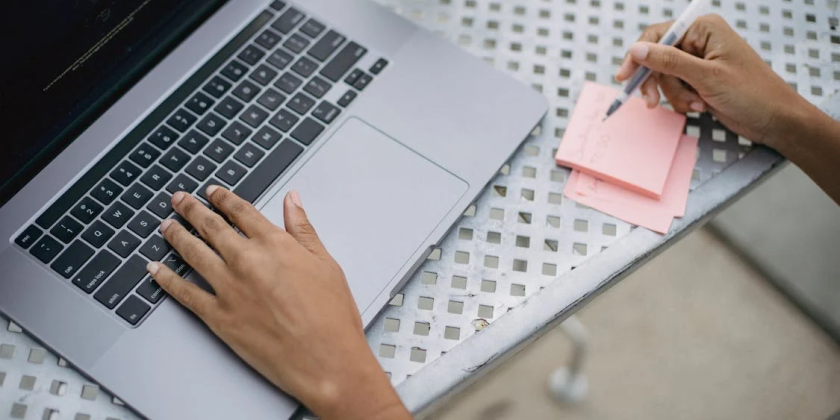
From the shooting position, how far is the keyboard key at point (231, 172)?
63cm

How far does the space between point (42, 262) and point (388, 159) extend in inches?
11.5

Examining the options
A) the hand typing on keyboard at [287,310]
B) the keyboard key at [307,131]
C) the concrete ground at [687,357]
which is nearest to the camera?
the hand typing on keyboard at [287,310]

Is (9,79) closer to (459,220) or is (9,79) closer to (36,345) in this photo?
(36,345)

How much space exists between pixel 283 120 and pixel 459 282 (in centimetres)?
21

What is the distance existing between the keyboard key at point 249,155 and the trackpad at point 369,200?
0.04 metres

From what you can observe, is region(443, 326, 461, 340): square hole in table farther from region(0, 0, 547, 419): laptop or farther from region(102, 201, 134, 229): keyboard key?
region(102, 201, 134, 229): keyboard key

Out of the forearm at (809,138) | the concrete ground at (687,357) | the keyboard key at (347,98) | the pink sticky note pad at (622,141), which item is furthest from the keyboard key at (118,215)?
the concrete ground at (687,357)

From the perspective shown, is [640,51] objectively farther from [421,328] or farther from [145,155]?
[145,155]

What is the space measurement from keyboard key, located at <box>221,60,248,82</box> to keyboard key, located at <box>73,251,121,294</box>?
0.65 ft

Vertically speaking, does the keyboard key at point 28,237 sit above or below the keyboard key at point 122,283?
below

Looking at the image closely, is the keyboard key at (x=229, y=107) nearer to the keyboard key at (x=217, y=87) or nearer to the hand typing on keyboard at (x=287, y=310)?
the keyboard key at (x=217, y=87)

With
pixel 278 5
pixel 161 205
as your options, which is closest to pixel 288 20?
pixel 278 5

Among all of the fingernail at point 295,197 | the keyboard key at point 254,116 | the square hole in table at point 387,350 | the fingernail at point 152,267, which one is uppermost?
the fingernail at point 295,197

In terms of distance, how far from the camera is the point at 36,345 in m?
0.59
